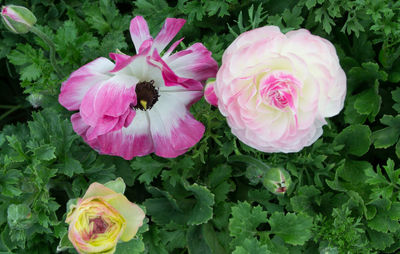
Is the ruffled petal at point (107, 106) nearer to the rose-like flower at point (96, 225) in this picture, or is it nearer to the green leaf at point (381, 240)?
the rose-like flower at point (96, 225)

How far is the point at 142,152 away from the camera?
0.96m

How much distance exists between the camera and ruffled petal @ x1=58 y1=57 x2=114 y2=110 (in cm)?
84

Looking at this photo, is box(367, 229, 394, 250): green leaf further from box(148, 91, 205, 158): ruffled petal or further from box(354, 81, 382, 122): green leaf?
box(148, 91, 205, 158): ruffled petal

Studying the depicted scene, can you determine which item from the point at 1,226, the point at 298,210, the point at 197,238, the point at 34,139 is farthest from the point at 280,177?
the point at 1,226

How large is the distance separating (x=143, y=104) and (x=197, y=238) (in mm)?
423

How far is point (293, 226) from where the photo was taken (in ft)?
3.45

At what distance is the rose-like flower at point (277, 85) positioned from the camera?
782mm

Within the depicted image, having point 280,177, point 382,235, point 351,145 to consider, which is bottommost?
point 382,235

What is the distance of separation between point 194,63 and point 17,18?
349mm

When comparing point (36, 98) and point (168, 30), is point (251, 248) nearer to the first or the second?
point (168, 30)

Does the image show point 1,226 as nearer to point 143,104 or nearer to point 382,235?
point 143,104

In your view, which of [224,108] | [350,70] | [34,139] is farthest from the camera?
[350,70]

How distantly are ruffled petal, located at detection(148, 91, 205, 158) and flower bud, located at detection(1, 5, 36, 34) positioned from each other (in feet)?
0.96

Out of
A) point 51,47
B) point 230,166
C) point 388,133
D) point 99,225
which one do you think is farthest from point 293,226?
point 51,47
